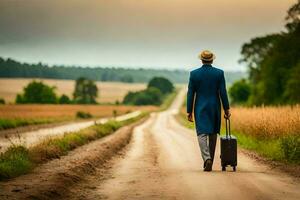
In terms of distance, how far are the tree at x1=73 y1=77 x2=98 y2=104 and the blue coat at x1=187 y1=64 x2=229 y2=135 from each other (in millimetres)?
168299

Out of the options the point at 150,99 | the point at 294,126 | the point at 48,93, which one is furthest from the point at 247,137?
the point at 150,99

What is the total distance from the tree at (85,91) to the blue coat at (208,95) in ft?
552

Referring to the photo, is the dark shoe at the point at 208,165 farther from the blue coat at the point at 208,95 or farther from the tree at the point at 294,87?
the tree at the point at 294,87

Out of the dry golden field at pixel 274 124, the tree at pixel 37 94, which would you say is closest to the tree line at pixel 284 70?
the dry golden field at pixel 274 124

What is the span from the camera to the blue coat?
14344 mm

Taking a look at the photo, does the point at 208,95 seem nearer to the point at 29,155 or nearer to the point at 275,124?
the point at 29,155

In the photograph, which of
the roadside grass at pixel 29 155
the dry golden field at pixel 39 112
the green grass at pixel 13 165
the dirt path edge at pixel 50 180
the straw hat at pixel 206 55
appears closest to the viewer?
the dirt path edge at pixel 50 180

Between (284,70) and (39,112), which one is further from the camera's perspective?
(39,112)

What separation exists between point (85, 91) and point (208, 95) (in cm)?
17234

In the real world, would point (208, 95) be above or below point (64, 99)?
above

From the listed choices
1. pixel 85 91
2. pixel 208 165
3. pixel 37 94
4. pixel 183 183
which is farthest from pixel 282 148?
pixel 85 91

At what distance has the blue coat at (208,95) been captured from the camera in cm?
1434

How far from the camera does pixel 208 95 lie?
1445cm

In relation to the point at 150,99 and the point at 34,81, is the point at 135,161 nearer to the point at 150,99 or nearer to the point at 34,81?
A: the point at 34,81
